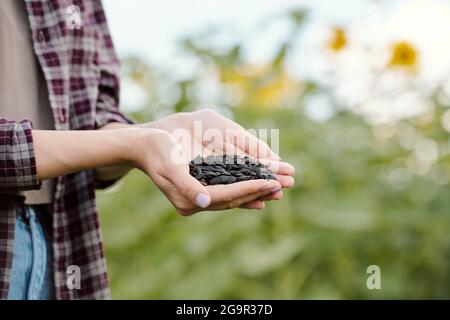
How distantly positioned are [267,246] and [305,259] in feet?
0.47

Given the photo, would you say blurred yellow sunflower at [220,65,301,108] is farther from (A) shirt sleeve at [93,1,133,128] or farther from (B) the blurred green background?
(A) shirt sleeve at [93,1,133,128]

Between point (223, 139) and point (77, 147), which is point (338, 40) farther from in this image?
point (77, 147)

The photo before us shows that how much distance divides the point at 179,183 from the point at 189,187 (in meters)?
0.02

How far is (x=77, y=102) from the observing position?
1.53m

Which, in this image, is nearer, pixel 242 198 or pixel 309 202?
pixel 242 198

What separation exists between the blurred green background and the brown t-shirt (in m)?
1.18

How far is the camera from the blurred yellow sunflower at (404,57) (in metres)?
2.95

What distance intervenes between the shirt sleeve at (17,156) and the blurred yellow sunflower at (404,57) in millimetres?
1970

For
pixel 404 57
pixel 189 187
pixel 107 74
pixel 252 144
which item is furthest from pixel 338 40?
pixel 189 187

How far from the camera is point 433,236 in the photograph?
2.75 meters

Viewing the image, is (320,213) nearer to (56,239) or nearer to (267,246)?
(267,246)

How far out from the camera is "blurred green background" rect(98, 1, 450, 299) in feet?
8.63

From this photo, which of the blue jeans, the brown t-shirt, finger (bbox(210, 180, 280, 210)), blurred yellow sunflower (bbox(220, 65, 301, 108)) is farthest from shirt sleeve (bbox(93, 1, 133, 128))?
blurred yellow sunflower (bbox(220, 65, 301, 108))
